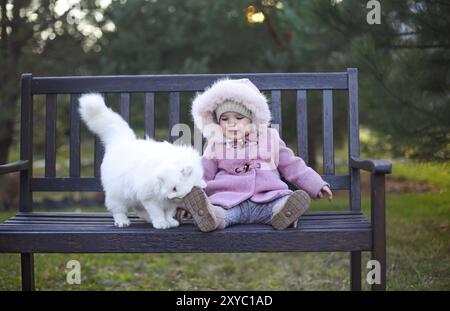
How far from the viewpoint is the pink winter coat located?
2.88m

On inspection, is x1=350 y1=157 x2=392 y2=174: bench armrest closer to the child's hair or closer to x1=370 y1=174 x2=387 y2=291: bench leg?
x1=370 y1=174 x2=387 y2=291: bench leg

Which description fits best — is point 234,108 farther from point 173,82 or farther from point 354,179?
point 354,179

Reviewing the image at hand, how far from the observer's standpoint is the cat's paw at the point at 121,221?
2.73 meters

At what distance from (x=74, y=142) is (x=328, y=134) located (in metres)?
1.51

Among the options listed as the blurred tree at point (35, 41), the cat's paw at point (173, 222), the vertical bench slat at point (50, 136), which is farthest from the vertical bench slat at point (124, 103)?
the blurred tree at point (35, 41)

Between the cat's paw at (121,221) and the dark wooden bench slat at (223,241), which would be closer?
the dark wooden bench slat at (223,241)

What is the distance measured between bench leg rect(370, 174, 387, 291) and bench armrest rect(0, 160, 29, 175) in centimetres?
183

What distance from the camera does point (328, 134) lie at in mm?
3285

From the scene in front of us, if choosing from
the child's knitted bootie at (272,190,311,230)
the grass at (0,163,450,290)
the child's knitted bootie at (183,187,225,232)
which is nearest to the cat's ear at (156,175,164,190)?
the child's knitted bootie at (183,187,225,232)

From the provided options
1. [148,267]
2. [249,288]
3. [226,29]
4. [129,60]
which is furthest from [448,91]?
[129,60]

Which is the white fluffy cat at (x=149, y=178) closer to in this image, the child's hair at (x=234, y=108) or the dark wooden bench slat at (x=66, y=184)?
the child's hair at (x=234, y=108)

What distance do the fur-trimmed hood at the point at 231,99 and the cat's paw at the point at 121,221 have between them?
653 millimetres

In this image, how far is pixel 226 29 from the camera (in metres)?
7.79
